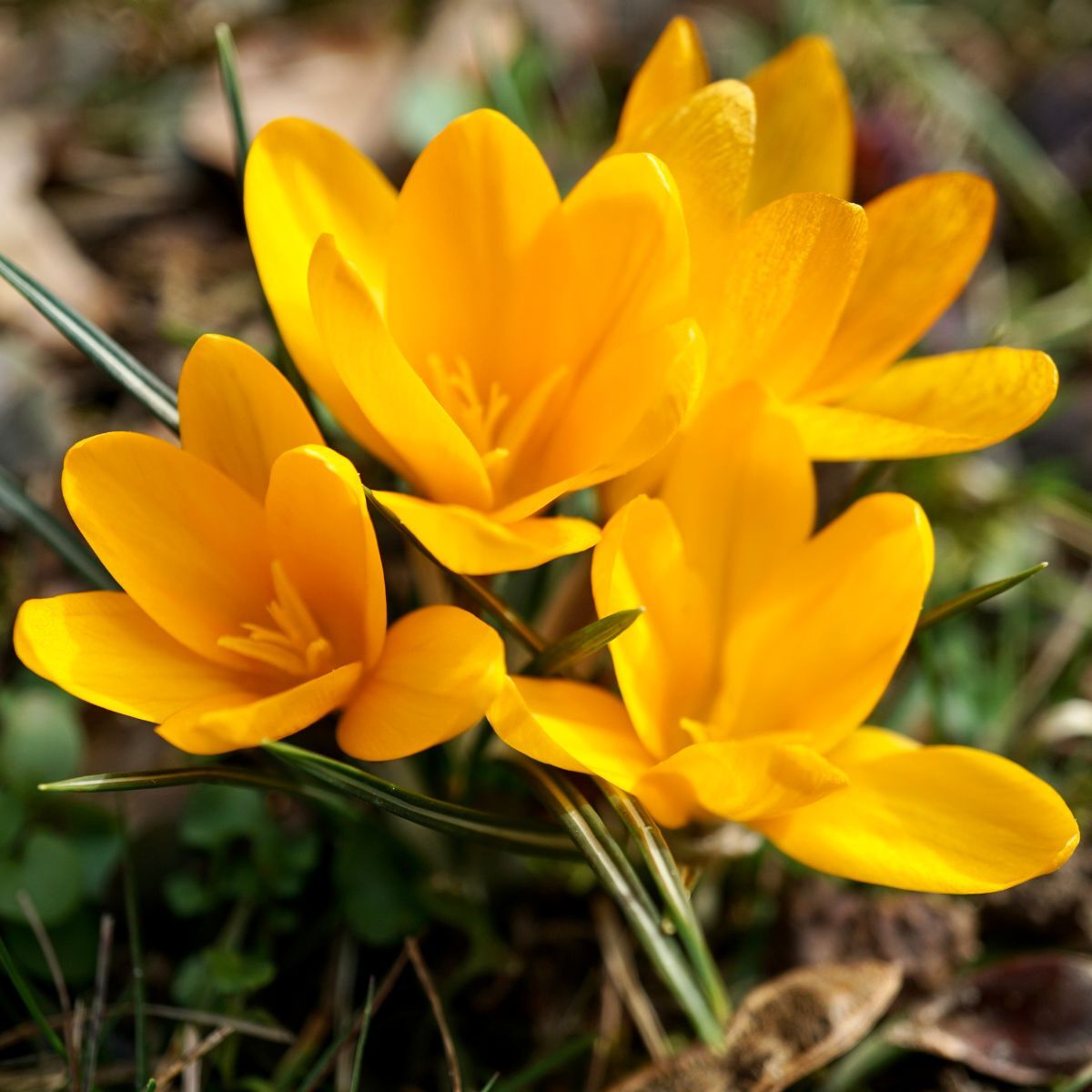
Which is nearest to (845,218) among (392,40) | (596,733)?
(596,733)

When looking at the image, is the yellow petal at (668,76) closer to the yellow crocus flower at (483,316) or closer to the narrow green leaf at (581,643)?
the yellow crocus flower at (483,316)

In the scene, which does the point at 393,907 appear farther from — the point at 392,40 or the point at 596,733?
the point at 392,40

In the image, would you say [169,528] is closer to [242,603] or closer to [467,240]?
[242,603]

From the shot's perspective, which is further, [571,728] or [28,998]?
[28,998]

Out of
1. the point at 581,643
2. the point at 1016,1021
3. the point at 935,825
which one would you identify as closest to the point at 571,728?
the point at 581,643

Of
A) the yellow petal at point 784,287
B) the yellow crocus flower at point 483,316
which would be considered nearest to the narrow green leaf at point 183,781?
the yellow crocus flower at point 483,316
